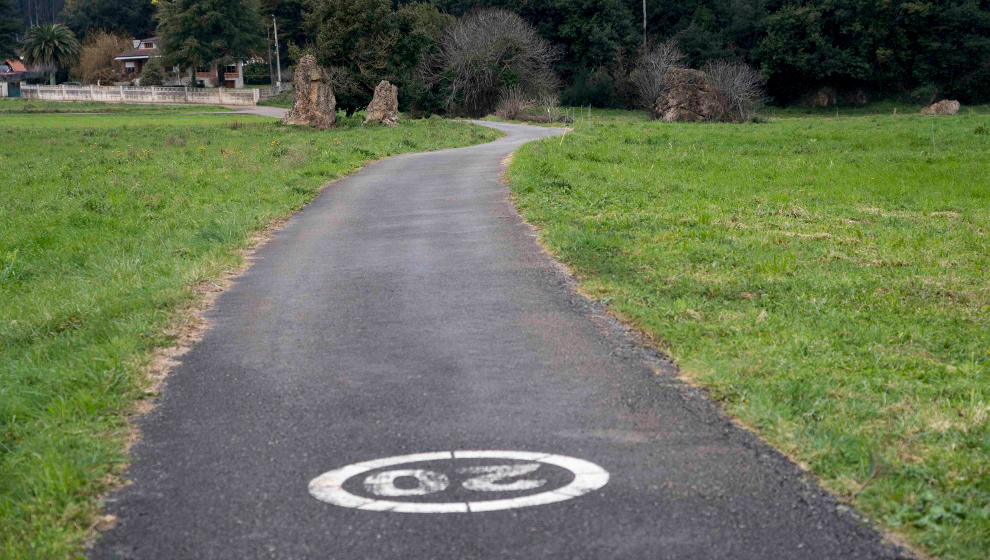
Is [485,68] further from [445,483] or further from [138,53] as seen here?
[138,53]

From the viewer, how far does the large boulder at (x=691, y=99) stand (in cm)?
4669

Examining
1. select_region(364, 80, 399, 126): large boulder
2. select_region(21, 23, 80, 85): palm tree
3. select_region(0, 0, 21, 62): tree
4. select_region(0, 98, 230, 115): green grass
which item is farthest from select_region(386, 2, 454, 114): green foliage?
select_region(21, 23, 80, 85): palm tree

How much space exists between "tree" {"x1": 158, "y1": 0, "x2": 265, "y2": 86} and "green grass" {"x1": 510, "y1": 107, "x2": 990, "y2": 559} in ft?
233

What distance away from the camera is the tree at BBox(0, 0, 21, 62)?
85875 millimetres

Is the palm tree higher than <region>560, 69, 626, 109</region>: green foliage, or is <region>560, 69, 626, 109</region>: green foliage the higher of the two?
the palm tree

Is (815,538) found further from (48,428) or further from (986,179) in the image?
(986,179)

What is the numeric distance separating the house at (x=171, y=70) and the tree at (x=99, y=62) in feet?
3.44

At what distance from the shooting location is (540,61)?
64.9 metres

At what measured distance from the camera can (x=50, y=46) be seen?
98.1m

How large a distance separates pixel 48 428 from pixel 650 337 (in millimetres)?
4628

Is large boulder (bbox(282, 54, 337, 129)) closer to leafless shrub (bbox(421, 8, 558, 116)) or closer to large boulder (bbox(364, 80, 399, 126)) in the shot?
large boulder (bbox(364, 80, 399, 126))

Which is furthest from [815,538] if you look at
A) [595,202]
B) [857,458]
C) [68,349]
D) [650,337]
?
[595,202]

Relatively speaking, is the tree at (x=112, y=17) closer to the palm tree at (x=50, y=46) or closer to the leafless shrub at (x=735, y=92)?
the palm tree at (x=50, y=46)

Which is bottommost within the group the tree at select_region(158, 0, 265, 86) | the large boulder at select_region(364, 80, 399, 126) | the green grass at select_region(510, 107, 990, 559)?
the green grass at select_region(510, 107, 990, 559)
